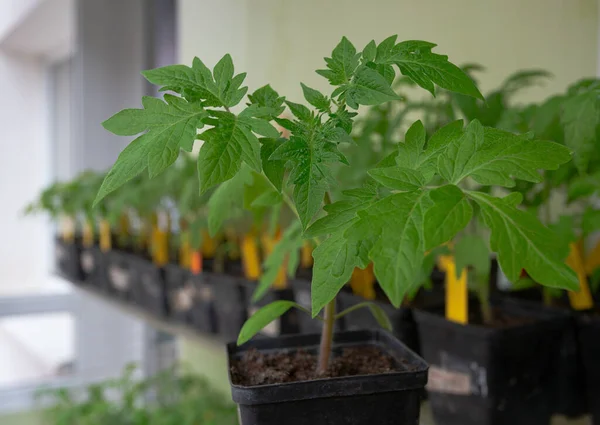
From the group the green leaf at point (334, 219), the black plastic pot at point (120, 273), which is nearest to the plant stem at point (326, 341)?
the green leaf at point (334, 219)

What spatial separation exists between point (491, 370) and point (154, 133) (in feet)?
1.77

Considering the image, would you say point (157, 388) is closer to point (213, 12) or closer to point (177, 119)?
point (213, 12)

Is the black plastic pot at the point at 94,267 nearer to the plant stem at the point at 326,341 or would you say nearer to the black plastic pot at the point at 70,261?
the black plastic pot at the point at 70,261

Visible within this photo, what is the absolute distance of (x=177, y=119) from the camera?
0.41 metres

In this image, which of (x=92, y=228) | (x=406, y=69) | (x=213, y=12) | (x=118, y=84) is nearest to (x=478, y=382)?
(x=406, y=69)

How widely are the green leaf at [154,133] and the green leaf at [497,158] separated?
17cm

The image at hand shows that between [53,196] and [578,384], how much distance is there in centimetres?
193

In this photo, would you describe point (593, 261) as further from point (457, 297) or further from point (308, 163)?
point (308, 163)

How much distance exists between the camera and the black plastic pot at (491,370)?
744 mm

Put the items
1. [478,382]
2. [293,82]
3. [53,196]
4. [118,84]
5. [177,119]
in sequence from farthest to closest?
[118,84], [53,196], [293,82], [478,382], [177,119]

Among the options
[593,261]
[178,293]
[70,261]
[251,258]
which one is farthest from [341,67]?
[70,261]

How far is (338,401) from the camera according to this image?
18.6 inches

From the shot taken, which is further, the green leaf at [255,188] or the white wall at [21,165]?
the white wall at [21,165]

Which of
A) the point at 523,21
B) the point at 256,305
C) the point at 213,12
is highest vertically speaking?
the point at 213,12
